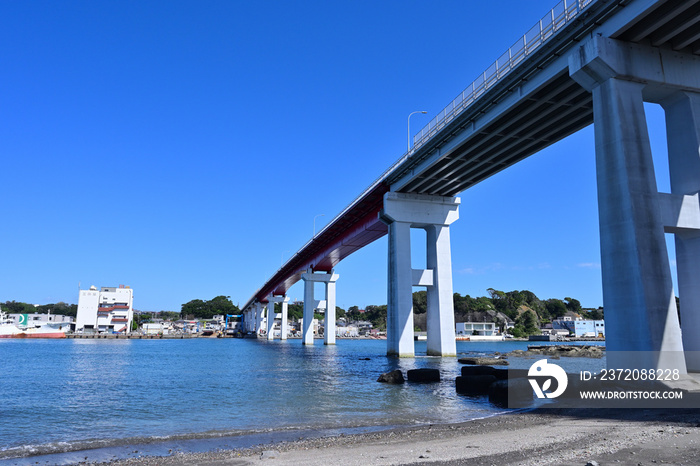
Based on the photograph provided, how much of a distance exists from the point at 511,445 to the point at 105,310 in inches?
6662

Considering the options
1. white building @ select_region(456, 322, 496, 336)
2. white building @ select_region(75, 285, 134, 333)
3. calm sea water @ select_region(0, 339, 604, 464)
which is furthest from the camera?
white building @ select_region(456, 322, 496, 336)

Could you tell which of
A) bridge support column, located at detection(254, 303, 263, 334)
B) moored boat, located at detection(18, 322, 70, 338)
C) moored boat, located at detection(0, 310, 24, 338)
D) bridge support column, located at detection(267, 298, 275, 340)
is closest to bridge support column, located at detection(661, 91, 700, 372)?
bridge support column, located at detection(267, 298, 275, 340)

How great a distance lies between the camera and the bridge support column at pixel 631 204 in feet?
61.0

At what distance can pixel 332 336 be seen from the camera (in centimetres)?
9375

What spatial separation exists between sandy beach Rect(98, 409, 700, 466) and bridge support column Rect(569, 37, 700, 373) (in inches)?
233

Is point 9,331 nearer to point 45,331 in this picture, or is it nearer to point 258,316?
point 45,331

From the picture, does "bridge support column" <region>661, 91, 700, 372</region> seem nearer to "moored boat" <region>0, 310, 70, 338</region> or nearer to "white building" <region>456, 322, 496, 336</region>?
"white building" <region>456, 322, 496, 336</region>

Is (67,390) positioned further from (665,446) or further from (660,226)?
(660,226)

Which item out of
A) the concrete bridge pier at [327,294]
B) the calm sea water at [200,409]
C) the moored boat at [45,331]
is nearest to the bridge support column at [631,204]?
the calm sea water at [200,409]

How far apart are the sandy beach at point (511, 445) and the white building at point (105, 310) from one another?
16339cm

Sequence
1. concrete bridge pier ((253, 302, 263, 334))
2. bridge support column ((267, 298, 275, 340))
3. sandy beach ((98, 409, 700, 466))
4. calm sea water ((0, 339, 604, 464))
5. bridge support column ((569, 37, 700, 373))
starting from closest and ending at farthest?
sandy beach ((98, 409, 700, 466)) → calm sea water ((0, 339, 604, 464)) → bridge support column ((569, 37, 700, 373)) → bridge support column ((267, 298, 275, 340)) → concrete bridge pier ((253, 302, 263, 334))

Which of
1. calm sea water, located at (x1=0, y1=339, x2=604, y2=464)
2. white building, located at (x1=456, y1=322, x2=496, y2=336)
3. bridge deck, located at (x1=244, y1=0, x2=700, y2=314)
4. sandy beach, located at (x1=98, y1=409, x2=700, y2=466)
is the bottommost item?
calm sea water, located at (x1=0, y1=339, x2=604, y2=464)

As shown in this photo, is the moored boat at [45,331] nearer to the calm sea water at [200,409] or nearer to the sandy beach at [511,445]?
the calm sea water at [200,409]

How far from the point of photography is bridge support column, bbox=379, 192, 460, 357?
46.3 meters
